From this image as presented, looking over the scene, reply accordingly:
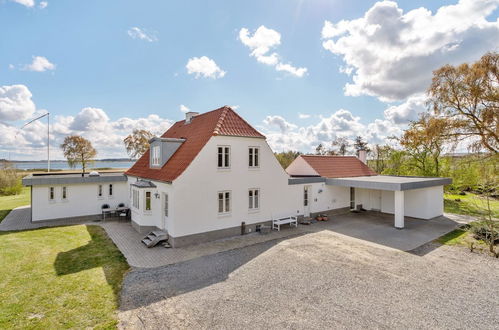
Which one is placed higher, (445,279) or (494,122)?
(494,122)

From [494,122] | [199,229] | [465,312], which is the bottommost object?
[465,312]

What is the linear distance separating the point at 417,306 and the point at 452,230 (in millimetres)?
10970

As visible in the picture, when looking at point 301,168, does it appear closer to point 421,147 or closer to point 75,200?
point 75,200

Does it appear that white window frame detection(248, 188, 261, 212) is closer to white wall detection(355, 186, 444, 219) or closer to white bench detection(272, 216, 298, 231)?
white bench detection(272, 216, 298, 231)

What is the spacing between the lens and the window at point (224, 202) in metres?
13.1

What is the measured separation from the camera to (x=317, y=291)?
7.86 metres

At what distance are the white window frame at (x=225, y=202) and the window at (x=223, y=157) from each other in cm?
141

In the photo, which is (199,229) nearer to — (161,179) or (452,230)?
(161,179)

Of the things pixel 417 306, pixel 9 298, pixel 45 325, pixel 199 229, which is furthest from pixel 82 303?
pixel 417 306

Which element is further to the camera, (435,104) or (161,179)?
(435,104)

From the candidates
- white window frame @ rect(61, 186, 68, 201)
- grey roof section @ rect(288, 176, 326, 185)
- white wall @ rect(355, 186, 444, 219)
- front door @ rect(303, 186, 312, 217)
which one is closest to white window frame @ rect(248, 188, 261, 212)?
grey roof section @ rect(288, 176, 326, 185)

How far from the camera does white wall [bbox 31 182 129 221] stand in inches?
639

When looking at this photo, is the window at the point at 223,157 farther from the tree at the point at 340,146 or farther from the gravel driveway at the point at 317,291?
the tree at the point at 340,146

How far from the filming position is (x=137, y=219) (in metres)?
14.7
